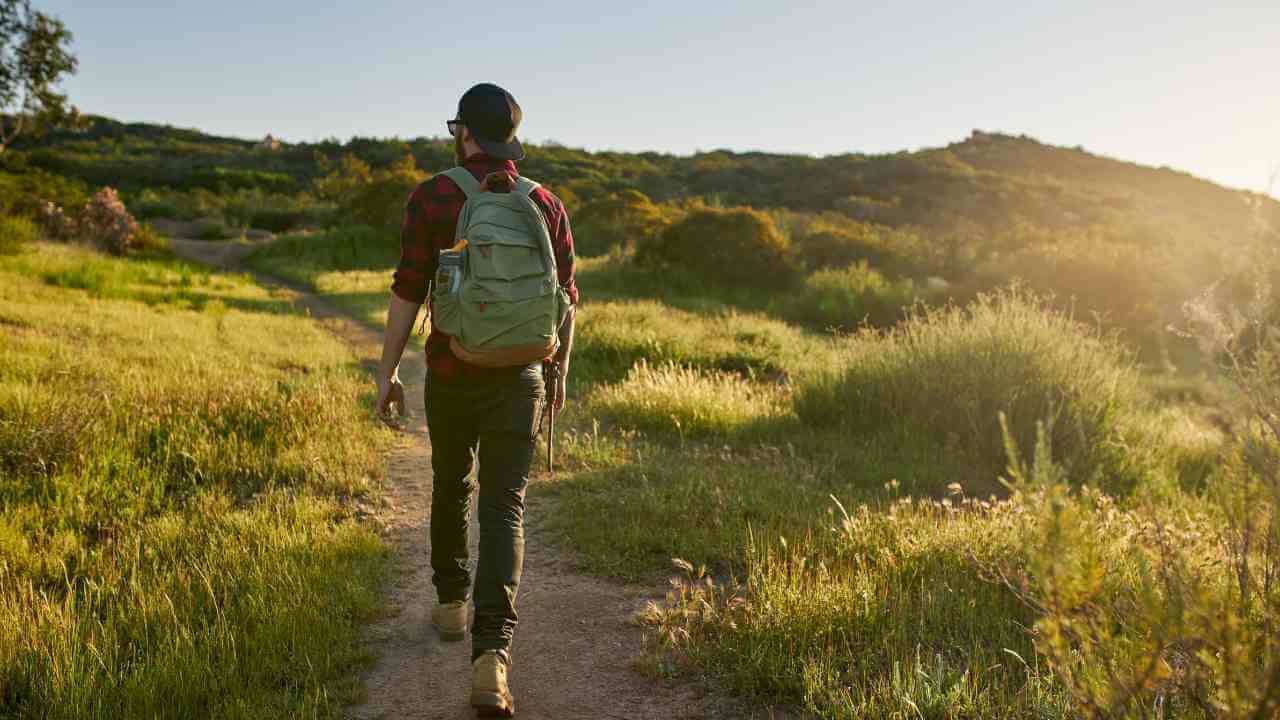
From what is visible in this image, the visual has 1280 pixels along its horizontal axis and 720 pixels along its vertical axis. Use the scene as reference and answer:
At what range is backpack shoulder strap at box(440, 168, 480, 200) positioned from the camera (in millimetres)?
2990

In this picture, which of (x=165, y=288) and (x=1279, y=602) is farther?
(x=165, y=288)

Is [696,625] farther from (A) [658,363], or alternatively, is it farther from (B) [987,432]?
(A) [658,363]

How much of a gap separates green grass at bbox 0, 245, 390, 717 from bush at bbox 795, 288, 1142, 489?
14.8ft

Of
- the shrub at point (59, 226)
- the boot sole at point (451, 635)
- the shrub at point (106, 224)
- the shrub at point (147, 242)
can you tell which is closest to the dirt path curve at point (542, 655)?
the boot sole at point (451, 635)

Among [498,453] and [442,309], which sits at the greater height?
[442,309]

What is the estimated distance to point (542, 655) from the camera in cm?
354

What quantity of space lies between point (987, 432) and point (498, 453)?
5548mm

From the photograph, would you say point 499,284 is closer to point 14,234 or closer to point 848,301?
point 848,301

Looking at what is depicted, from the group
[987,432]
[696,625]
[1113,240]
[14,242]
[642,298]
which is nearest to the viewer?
[696,625]

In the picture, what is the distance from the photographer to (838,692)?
9.43 ft

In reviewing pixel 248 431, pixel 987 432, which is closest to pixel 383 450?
pixel 248 431

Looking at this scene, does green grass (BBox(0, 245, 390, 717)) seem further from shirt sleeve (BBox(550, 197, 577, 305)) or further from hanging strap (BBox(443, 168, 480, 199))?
hanging strap (BBox(443, 168, 480, 199))

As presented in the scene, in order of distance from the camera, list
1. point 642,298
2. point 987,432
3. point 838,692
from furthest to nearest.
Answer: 1. point 642,298
2. point 987,432
3. point 838,692

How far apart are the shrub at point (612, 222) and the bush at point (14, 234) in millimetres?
14265
